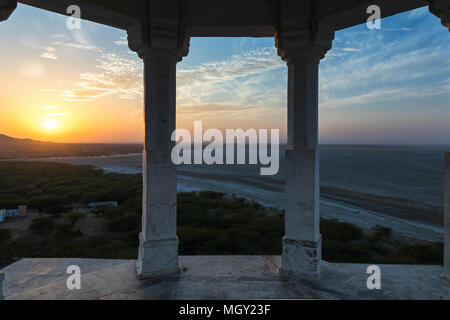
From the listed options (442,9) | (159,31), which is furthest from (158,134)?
(442,9)

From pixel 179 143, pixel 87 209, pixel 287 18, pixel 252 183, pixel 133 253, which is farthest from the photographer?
pixel 252 183

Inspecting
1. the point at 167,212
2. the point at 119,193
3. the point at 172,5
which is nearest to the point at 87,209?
the point at 119,193

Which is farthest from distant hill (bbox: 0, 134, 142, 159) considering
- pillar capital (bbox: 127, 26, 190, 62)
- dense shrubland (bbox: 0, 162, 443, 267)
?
pillar capital (bbox: 127, 26, 190, 62)

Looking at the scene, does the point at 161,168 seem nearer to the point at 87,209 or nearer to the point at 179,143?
the point at 179,143

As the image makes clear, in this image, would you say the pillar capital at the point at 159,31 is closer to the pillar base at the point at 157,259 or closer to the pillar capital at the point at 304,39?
the pillar capital at the point at 304,39

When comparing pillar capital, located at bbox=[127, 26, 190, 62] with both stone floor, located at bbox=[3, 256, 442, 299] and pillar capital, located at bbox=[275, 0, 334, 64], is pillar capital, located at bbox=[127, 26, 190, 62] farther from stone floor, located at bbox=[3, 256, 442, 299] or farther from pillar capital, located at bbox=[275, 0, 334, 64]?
stone floor, located at bbox=[3, 256, 442, 299]

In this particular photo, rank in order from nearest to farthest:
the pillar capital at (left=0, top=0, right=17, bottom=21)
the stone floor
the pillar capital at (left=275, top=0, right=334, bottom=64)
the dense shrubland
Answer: the pillar capital at (left=0, top=0, right=17, bottom=21) → the stone floor → the pillar capital at (left=275, top=0, right=334, bottom=64) → the dense shrubland

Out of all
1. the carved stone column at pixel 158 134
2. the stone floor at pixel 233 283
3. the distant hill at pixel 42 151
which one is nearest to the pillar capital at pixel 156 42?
the carved stone column at pixel 158 134
